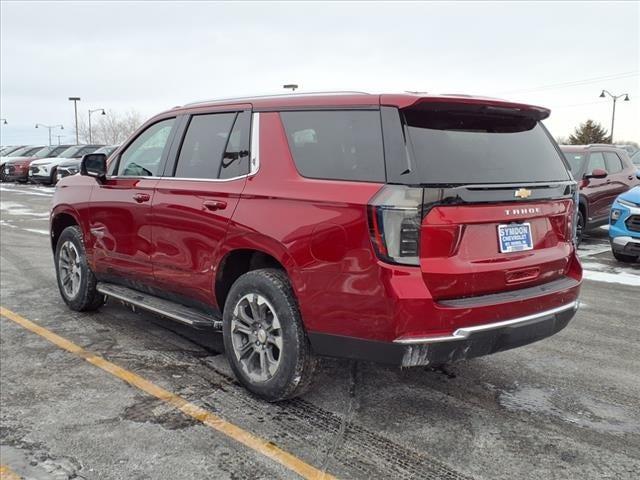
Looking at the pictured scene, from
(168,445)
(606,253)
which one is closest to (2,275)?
(168,445)

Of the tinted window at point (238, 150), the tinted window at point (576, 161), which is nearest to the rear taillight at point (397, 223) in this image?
the tinted window at point (238, 150)

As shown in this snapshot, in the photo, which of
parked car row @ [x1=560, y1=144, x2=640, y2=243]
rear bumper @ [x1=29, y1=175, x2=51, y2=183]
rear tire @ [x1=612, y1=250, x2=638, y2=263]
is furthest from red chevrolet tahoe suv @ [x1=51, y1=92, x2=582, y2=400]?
rear bumper @ [x1=29, y1=175, x2=51, y2=183]

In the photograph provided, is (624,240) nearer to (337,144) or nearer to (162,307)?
(337,144)

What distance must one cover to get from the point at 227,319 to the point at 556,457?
2040mm

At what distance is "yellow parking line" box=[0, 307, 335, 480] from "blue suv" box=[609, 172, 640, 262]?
21.9ft

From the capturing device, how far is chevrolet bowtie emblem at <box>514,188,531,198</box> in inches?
128

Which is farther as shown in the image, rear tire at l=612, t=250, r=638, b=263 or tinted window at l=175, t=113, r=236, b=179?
rear tire at l=612, t=250, r=638, b=263

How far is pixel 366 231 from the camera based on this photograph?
2.98 m

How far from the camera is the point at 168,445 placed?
10.2 feet

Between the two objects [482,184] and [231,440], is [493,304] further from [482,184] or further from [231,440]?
[231,440]

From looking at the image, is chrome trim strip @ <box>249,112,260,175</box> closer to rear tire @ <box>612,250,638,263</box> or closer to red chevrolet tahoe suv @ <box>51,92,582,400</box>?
red chevrolet tahoe suv @ <box>51,92,582,400</box>

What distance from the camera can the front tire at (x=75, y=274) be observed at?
17.8 feet

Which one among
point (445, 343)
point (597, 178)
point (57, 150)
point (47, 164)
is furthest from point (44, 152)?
point (445, 343)

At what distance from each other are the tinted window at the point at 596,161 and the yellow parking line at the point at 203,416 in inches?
351
